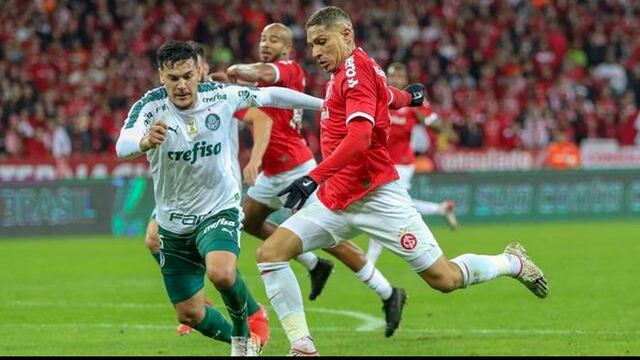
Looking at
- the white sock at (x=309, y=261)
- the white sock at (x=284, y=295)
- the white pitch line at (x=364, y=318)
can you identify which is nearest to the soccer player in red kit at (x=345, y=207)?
the white sock at (x=284, y=295)

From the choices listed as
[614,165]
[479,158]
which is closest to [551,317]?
[479,158]

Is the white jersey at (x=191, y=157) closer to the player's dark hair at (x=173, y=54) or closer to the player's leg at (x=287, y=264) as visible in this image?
the player's dark hair at (x=173, y=54)

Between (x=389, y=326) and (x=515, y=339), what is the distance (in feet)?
3.61

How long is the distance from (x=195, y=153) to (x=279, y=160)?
3.63 metres

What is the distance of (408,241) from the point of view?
31.0 ft

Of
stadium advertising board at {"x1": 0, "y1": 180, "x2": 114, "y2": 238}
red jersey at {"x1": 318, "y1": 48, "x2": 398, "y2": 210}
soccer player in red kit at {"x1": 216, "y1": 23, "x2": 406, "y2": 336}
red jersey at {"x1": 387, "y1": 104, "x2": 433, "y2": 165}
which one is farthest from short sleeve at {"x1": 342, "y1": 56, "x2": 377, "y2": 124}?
stadium advertising board at {"x1": 0, "y1": 180, "x2": 114, "y2": 238}

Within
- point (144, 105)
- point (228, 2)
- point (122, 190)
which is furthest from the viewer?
point (228, 2)

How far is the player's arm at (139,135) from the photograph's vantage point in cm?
851

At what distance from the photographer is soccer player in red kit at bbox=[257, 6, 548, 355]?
9.36 meters

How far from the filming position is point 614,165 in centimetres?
3198

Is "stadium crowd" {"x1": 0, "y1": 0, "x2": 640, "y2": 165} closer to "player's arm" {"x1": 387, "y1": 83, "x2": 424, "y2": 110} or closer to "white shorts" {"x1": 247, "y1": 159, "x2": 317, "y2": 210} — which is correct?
"white shorts" {"x1": 247, "y1": 159, "x2": 317, "y2": 210}

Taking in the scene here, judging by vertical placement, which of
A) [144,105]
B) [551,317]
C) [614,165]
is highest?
[144,105]

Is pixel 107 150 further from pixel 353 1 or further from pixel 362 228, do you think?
pixel 362 228

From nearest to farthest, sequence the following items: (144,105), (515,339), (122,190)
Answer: (144,105), (515,339), (122,190)
